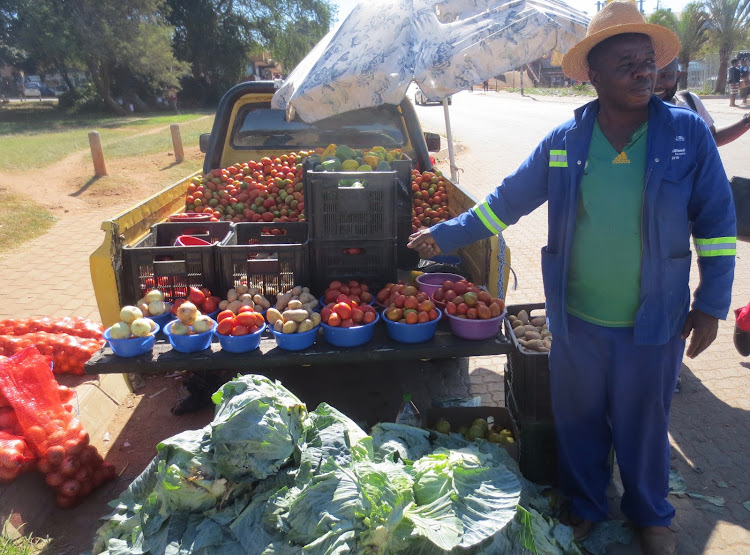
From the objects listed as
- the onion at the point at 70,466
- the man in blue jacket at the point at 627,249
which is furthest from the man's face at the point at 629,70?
the onion at the point at 70,466

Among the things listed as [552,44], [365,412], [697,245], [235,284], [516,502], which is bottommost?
[365,412]

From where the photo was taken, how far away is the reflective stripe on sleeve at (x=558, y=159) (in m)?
2.61

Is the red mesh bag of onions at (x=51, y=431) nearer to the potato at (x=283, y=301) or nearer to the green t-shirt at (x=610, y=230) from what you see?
the potato at (x=283, y=301)

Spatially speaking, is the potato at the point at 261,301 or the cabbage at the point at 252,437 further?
the potato at the point at 261,301

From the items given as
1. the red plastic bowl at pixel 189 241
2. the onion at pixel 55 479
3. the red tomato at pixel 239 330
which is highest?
the red plastic bowl at pixel 189 241

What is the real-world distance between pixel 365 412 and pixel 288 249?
1417mm

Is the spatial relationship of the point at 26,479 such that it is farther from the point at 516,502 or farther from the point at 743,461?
the point at 743,461

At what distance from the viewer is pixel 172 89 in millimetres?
39062

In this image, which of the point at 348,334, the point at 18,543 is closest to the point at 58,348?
the point at 18,543

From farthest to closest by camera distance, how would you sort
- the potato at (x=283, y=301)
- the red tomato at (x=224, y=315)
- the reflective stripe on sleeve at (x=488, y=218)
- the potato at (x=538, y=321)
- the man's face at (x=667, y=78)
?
the man's face at (x=667, y=78) → the potato at (x=538, y=321) → the potato at (x=283, y=301) → the red tomato at (x=224, y=315) → the reflective stripe on sleeve at (x=488, y=218)

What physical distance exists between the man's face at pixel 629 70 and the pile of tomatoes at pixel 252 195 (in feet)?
10.2

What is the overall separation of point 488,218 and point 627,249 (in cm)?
73

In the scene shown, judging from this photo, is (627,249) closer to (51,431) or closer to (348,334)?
(348,334)

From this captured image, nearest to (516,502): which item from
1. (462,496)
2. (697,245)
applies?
(462,496)
